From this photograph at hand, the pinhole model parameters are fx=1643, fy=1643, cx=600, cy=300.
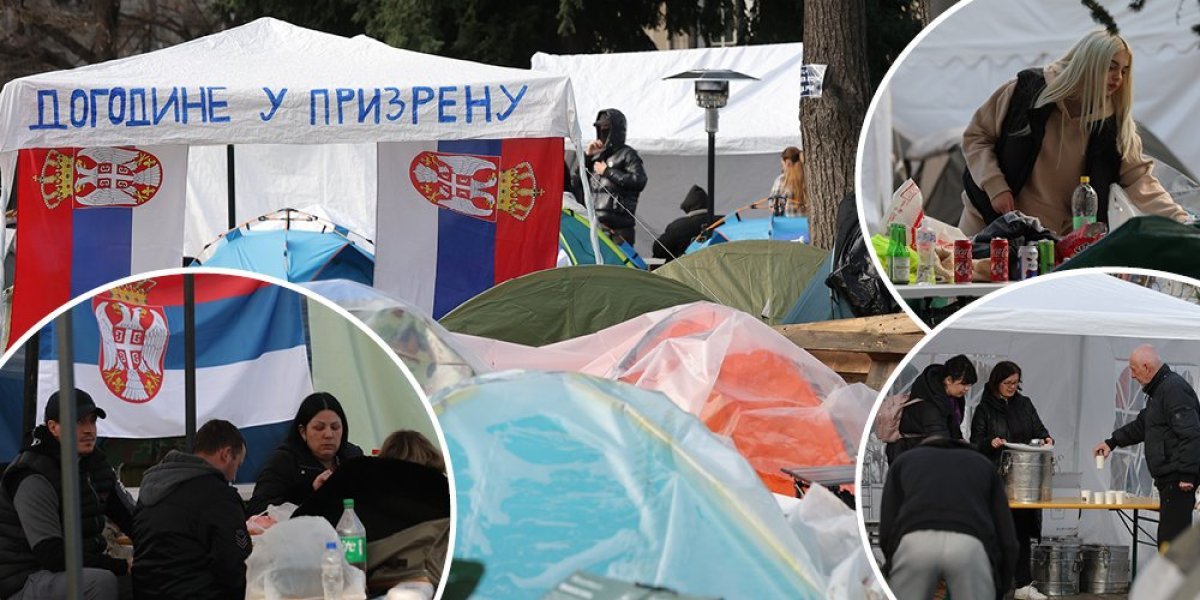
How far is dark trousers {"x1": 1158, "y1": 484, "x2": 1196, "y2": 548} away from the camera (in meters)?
3.43

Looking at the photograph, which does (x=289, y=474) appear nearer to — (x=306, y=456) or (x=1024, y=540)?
(x=306, y=456)

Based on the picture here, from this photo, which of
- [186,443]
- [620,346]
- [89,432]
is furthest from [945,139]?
[620,346]

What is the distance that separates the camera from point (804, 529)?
4219 mm

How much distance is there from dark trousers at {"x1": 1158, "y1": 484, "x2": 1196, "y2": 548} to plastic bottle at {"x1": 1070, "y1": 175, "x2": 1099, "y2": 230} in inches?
23.9

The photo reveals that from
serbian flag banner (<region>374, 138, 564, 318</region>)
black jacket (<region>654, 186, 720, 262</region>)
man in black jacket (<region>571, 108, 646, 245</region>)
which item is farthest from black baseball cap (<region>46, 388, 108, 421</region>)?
black jacket (<region>654, 186, 720, 262</region>)

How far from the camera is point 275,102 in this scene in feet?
27.9

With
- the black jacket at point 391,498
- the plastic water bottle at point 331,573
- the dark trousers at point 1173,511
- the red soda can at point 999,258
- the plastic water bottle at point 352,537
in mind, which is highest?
the red soda can at point 999,258

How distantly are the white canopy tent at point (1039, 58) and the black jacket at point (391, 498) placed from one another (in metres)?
1.33

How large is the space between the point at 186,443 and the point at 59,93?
4765 mm

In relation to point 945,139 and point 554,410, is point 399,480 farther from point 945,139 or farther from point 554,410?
point 945,139

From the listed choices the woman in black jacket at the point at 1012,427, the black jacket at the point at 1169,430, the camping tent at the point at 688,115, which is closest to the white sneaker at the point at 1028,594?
the woman in black jacket at the point at 1012,427

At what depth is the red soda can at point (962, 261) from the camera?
11.6 ft

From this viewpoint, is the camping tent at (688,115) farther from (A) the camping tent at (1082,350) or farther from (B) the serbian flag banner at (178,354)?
(A) the camping tent at (1082,350)

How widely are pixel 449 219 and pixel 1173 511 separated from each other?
20.5 ft
